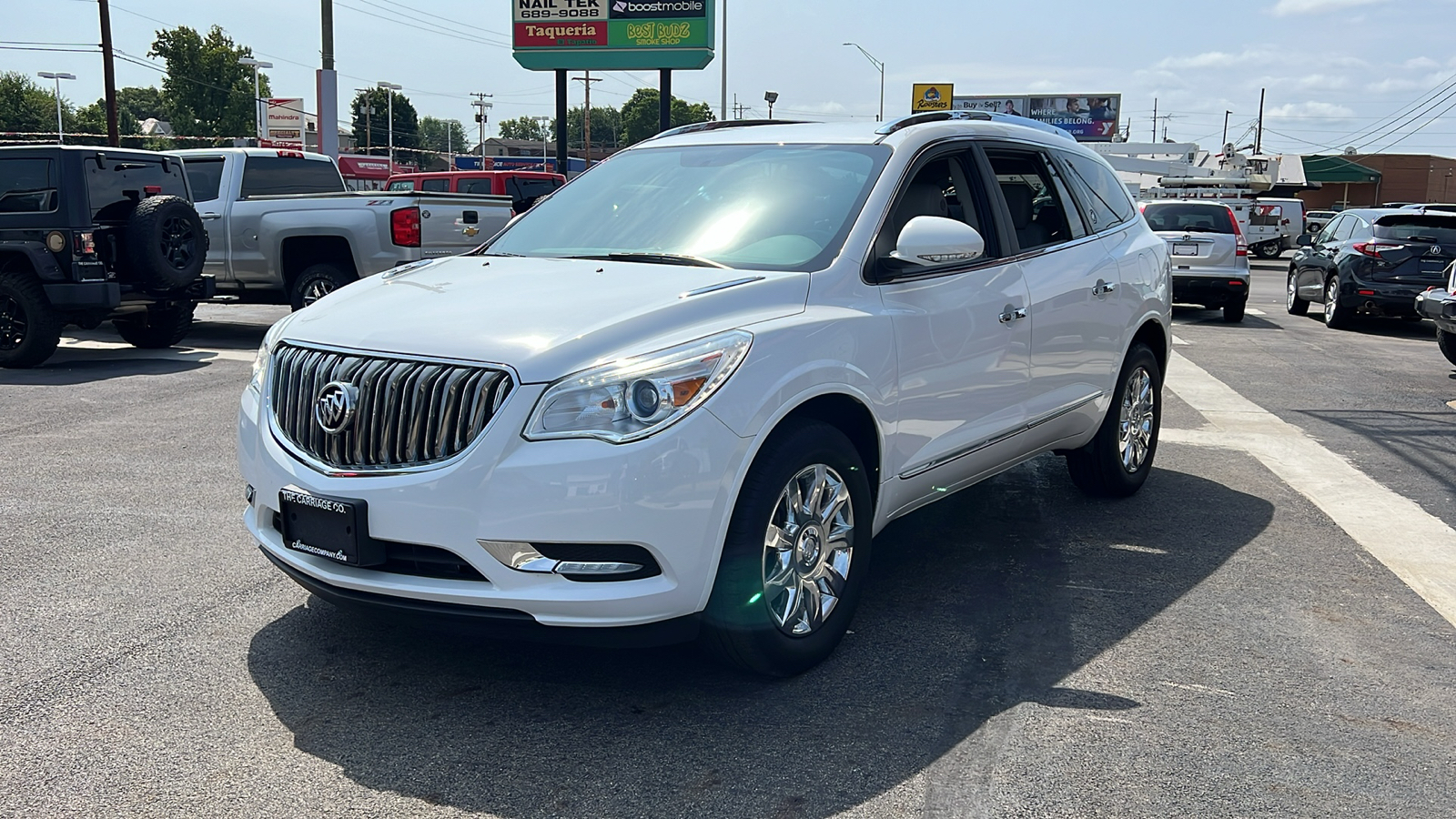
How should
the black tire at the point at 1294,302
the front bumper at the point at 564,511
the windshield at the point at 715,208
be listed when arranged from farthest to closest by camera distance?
the black tire at the point at 1294,302
the windshield at the point at 715,208
the front bumper at the point at 564,511

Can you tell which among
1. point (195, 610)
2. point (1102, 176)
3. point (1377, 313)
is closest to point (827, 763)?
point (195, 610)

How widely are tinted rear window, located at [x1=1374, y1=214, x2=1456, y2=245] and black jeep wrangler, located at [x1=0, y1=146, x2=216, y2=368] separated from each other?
13.7 m

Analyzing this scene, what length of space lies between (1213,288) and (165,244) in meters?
12.8

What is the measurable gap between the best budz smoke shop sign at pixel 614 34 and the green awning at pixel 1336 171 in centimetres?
4668

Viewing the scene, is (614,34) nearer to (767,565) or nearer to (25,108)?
(767,565)

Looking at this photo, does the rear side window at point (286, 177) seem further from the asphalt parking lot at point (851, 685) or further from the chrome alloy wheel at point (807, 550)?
the chrome alloy wheel at point (807, 550)

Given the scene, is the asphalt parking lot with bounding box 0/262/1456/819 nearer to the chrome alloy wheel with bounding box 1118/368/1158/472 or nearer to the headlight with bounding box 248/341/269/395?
the chrome alloy wheel with bounding box 1118/368/1158/472

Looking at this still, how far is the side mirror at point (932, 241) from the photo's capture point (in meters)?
4.23

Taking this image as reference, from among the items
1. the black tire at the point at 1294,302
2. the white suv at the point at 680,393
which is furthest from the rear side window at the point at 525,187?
the white suv at the point at 680,393

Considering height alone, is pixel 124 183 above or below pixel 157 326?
above

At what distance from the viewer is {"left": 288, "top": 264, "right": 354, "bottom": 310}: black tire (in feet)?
42.6

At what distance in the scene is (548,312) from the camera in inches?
146

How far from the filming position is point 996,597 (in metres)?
4.77

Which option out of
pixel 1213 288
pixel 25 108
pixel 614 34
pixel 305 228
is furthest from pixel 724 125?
Result: pixel 25 108
